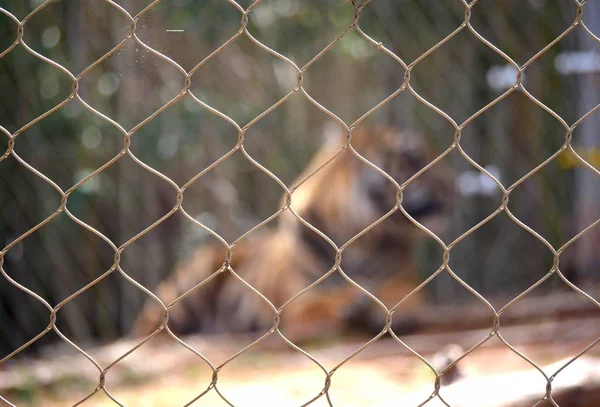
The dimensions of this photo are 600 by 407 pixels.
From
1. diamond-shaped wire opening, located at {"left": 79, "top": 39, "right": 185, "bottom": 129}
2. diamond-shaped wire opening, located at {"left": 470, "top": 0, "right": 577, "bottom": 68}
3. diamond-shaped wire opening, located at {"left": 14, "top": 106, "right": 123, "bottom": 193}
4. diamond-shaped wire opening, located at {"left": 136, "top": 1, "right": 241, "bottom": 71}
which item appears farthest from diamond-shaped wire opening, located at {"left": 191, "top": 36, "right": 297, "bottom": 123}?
diamond-shaped wire opening, located at {"left": 470, "top": 0, "right": 577, "bottom": 68}

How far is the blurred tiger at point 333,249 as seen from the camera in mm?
4203

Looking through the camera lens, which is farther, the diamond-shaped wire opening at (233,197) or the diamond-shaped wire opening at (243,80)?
the diamond-shaped wire opening at (233,197)

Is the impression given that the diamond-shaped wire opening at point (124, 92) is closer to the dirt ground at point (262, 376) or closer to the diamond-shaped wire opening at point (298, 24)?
the diamond-shaped wire opening at point (298, 24)

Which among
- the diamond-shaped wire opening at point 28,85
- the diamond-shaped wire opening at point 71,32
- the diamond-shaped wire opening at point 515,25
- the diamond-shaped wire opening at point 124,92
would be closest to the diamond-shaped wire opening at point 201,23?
the diamond-shaped wire opening at point 124,92

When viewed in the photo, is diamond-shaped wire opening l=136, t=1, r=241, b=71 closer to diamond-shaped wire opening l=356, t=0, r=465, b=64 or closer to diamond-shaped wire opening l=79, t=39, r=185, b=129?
diamond-shaped wire opening l=79, t=39, r=185, b=129

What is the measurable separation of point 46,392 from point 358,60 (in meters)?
3.11

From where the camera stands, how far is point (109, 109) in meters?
3.79

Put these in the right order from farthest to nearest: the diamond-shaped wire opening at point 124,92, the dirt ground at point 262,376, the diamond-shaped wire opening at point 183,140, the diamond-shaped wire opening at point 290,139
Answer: the diamond-shaped wire opening at point 290,139, the diamond-shaped wire opening at point 183,140, the diamond-shaped wire opening at point 124,92, the dirt ground at point 262,376

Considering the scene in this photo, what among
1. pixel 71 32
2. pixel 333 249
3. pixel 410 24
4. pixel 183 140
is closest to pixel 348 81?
pixel 410 24

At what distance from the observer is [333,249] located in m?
4.50

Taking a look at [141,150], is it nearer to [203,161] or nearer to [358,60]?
A: [203,161]

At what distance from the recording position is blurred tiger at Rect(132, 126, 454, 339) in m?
4.20

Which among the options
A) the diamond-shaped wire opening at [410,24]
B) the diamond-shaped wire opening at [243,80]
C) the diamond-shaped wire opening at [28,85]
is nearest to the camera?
the diamond-shaped wire opening at [28,85]

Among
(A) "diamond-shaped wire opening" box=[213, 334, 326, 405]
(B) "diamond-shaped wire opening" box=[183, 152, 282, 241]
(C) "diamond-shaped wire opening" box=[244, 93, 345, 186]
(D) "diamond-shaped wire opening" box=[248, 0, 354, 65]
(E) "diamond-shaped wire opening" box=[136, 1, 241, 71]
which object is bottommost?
(B) "diamond-shaped wire opening" box=[183, 152, 282, 241]
